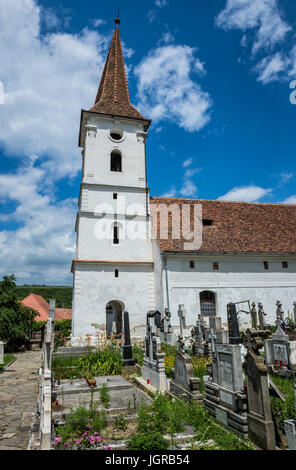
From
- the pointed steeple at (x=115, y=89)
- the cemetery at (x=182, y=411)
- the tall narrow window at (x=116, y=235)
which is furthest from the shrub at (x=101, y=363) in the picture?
the pointed steeple at (x=115, y=89)

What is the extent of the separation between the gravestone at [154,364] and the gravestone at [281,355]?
3.66 meters

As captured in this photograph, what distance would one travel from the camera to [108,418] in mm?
6043

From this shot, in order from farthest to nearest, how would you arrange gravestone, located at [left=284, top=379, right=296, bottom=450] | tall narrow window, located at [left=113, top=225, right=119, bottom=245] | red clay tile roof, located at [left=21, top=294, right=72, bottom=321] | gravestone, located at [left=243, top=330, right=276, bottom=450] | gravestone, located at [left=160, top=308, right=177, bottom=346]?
1. red clay tile roof, located at [left=21, top=294, right=72, bottom=321]
2. tall narrow window, located at [left=113, top=225, right=119, bottom=245]
3. gravestone, located at [left=160, top=308, right=177, bottom=346]
4. gravestone, located at [left=243, top=330, right=276, bottom=450]
5. gravestone, located at [left=284, top=379, right=296, bottom=450]

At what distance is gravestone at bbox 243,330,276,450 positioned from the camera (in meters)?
4.61

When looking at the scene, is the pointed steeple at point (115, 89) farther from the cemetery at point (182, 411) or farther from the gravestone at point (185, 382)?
the gravestone at point (185, 382)

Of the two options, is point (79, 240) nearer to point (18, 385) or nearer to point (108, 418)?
point (18, 385)

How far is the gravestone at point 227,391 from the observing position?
5.24 metres

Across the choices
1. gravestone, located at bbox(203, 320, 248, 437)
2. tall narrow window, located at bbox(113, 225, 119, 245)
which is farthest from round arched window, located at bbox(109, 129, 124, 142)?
gravestone, located at bbox(203, 320, 248, 437)

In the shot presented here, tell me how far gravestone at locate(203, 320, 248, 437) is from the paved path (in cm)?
376

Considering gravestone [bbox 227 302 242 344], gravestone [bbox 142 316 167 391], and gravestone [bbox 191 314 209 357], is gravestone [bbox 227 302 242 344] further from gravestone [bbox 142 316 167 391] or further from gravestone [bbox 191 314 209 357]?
gravestone [bbox 142 316 167 391]

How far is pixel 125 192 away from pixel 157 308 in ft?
27.1

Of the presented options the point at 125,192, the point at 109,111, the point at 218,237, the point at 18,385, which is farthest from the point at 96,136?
the point at 18,385

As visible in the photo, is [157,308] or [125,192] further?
[125,192]

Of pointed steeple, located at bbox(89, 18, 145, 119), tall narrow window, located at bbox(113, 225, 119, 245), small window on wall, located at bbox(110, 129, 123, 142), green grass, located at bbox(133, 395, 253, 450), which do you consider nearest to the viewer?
green grass, located at bbox(133, 395, 253, 450)
